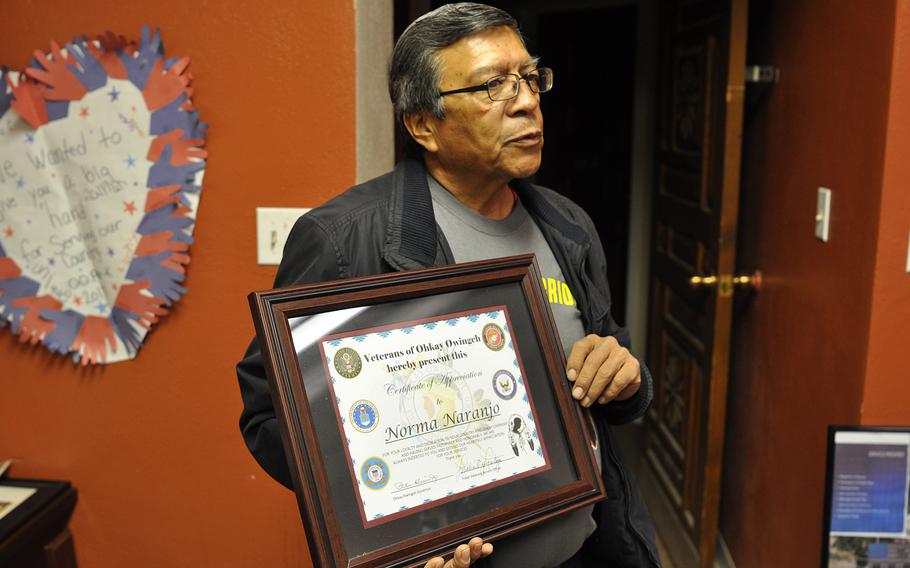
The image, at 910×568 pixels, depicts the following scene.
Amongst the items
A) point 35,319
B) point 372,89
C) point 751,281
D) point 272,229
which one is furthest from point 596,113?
point 35,319

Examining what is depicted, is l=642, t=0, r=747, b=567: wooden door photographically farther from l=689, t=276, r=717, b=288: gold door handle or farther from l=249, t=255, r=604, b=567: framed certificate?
l=249, t=255, r=604, b=567: framed certificate

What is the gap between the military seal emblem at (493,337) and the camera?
107 centimetres

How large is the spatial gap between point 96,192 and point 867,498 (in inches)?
67.1

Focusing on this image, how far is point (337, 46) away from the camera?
1.69 meters

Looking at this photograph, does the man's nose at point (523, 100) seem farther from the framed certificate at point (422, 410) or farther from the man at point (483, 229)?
the framed certificate at point (422, 410)

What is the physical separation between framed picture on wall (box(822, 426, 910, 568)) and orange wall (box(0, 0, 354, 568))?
3.73 ft

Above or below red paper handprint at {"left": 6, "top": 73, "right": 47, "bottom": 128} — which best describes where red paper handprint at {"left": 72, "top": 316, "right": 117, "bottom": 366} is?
below

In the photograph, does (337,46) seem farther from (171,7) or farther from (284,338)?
(284,338)

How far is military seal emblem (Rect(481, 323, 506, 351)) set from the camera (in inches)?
42.0

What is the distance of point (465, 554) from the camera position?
95 centimetres

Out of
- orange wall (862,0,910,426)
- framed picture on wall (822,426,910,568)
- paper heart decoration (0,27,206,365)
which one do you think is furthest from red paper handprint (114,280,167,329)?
orange wall (862,0,910,426)

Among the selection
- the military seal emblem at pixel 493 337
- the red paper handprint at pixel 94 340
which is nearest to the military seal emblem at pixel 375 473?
the military seal emblem at pixel 493 337

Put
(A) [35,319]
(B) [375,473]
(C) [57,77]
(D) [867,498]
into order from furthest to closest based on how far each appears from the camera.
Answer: (A) [35,319] → (C) [57,77] → (D) [867,498] → (B) [375,473]

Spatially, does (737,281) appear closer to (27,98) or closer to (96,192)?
(96,192)
